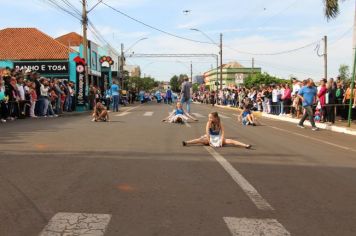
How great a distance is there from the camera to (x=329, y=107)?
69.2ft

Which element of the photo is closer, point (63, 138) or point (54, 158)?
point (54, 158)

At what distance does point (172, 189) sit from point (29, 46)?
48014mm

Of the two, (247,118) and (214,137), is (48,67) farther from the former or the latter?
(214,137)

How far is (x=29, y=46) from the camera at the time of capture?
51.7 meters

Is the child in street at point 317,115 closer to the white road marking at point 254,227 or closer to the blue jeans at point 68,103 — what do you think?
the blue jeans at point 68,103

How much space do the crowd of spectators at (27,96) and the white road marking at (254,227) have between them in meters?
15.4

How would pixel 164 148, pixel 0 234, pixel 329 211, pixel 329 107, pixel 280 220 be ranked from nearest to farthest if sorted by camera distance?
pixel 0 234 < pixel 280 220 < pixel 329 211 < pixel 164 148 < pixel 329 107

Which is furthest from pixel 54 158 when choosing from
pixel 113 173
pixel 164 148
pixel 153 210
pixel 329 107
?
pixel 329 107

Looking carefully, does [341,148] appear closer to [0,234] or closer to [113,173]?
[113,173]

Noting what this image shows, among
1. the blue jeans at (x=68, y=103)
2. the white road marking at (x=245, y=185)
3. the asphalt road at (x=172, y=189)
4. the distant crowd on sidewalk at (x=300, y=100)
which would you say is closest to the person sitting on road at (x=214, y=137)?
the asphalt road at (x=172, y=189)

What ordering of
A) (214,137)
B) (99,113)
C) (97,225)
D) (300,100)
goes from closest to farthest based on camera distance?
(97,225) < (214,137) < (99,113) < (300,100)

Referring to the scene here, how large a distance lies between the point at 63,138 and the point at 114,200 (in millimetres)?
7104

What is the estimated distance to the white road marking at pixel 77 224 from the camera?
4832 mm

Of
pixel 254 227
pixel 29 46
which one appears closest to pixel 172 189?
pixel 254 227
